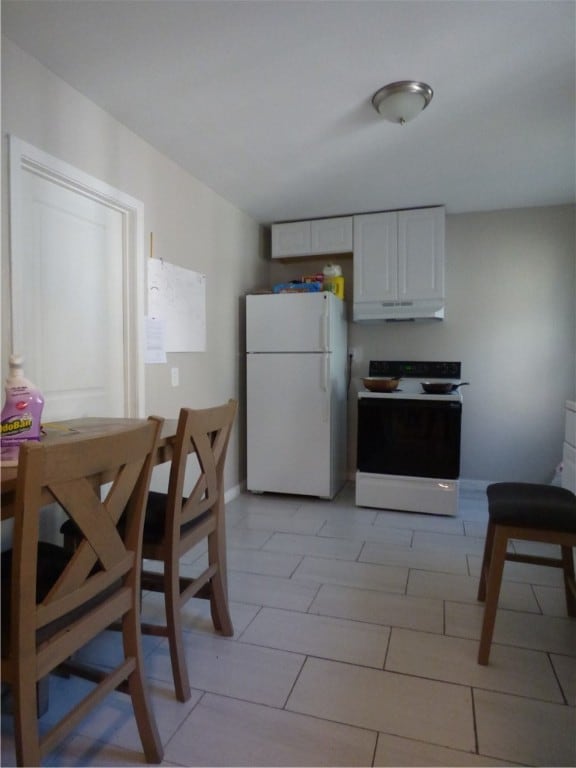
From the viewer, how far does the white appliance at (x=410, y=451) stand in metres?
3.25

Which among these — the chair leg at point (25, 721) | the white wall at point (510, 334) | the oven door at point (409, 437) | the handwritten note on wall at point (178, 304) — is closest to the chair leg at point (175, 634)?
the chair leg at point (25, 721)

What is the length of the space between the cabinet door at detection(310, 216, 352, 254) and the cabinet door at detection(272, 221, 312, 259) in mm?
60

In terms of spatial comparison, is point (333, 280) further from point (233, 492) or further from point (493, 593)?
point (493, 593)

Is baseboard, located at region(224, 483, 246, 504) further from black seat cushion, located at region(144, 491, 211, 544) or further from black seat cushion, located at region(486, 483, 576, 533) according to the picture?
black seat cushion, located at region(486, 483, 576, 533)

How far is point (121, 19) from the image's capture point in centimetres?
166

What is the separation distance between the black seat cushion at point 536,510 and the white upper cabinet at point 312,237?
8.33 feet

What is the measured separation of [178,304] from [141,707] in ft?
7.05

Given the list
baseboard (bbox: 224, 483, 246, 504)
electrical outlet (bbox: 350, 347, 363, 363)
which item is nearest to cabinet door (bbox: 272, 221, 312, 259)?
electrical outlet (bbox: 350, 347, 363, 363)

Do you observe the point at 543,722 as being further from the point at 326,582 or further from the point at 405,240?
the point at 405,240

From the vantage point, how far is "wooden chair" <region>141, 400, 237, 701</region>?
4.92 feet

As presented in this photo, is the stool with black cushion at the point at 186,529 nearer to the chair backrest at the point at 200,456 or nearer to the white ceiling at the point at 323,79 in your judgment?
the chair backrest at the point at 200,456

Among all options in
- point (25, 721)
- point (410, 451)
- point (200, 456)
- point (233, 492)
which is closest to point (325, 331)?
point (410, 451)

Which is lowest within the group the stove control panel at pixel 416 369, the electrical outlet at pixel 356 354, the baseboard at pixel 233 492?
the baseboard at pixel 233 492

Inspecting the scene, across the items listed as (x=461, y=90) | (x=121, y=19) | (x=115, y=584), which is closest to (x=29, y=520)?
(x=115, y=584)
